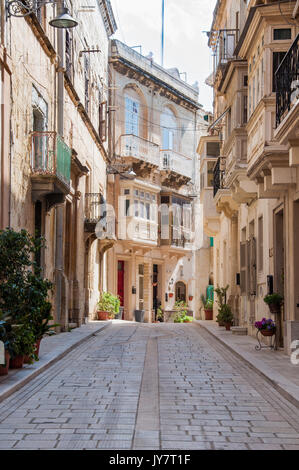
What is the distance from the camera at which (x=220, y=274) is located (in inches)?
1152

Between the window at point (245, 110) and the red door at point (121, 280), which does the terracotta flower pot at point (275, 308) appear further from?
the red door at point (121, 280)

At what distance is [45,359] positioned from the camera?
493 inches

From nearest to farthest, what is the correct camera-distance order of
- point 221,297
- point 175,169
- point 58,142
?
1. point 58,142
2. point 221,297
3. point 175,169

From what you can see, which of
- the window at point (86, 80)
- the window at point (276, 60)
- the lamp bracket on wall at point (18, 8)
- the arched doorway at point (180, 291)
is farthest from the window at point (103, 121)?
the window at point (276, 60)

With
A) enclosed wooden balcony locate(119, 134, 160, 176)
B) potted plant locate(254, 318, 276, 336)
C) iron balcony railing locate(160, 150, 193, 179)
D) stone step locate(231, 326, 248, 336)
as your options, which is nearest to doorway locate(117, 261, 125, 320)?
enclosed wooden balcony locate(119, 134, 160, 176)

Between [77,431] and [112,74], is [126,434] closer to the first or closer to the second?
[77,431]

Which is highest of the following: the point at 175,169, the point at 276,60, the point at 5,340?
the point at 175,169

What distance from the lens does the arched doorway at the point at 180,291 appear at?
140 feet

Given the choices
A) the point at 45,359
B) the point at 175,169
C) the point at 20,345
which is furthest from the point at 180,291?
the point at 20,345

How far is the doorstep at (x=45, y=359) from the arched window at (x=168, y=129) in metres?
22.3

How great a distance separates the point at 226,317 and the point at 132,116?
17.8 metres

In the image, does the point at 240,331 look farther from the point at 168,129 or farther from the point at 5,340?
the point at 168,129

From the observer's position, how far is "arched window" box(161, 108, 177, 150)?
41.0 m
